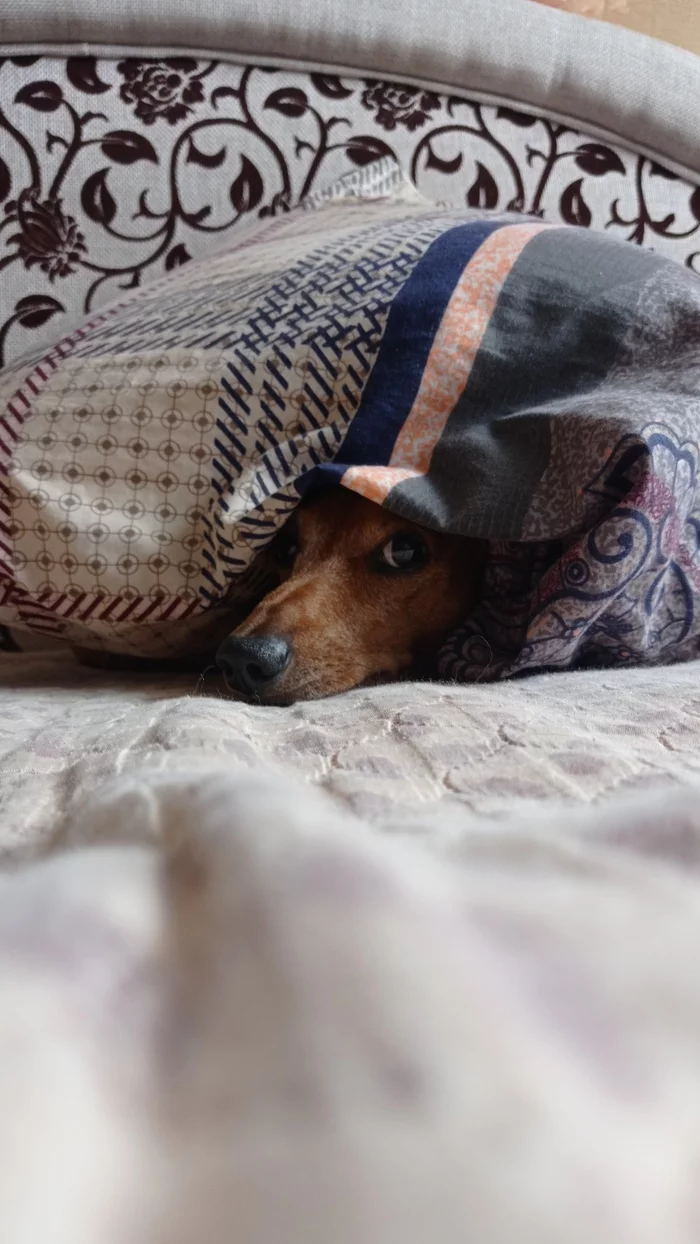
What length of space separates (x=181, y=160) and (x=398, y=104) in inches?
13.3

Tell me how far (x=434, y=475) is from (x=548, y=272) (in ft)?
0.78

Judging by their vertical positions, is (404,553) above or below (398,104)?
below

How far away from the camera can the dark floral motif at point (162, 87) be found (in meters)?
1.34

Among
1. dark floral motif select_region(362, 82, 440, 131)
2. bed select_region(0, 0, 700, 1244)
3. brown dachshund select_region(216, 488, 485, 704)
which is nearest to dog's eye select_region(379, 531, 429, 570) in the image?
brown dachshund select_region(216, 488, 485, 704)

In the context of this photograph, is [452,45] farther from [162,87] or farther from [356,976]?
[356,976]

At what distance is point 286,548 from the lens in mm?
1017

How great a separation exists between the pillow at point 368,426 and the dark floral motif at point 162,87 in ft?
1.76

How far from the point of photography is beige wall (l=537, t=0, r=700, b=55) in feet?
5.30

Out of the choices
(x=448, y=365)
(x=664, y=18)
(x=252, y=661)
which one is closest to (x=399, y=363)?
(x=448, y=365)

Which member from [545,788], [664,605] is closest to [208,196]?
[664,605]

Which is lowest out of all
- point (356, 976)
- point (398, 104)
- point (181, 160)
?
point (356, 976)

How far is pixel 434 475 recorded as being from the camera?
0.83 m

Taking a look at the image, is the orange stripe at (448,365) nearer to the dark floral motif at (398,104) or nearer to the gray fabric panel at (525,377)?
the gray fabric panel at (525,377)

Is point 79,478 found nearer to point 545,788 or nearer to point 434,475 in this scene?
point 434,475
